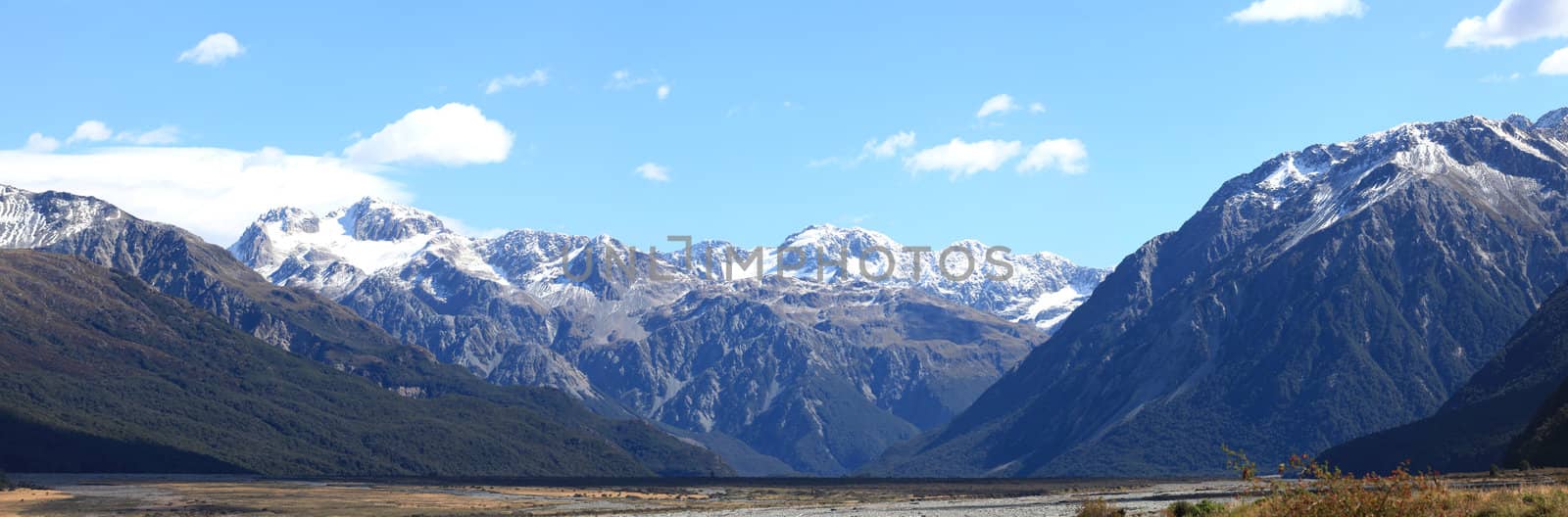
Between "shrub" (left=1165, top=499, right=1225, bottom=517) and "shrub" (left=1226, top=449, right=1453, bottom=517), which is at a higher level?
"shrub" (left=1226, top=449, right=1453, bottom=517)

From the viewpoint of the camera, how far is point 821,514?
174000mm

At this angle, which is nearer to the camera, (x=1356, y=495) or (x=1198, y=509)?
(x=1356, y=495)

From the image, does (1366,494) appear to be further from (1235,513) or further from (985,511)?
(985,511)

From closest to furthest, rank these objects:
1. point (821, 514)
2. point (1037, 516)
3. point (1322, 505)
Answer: point (1322, 505) < point (1037, 516) < point (821, 514)

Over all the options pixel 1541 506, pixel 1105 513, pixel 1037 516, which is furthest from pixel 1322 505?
pixel 1037 516

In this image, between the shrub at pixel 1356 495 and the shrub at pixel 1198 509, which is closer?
the shrub at pixel 1356 495

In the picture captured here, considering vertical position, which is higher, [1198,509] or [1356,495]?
[1356,495]

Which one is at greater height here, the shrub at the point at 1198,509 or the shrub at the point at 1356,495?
the shrub at the point at 1356,495

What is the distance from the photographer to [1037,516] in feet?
418

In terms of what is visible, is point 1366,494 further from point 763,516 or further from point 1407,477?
point 763,516

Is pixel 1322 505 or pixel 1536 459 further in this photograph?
pixel 1536 459

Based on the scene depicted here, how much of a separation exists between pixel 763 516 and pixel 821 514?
716cm

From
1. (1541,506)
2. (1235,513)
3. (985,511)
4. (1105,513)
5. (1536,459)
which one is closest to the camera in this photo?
(1541,506)

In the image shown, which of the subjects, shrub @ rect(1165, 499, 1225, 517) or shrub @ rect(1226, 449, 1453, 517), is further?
shrub @ rect(1165, 499, 1225, 517)
